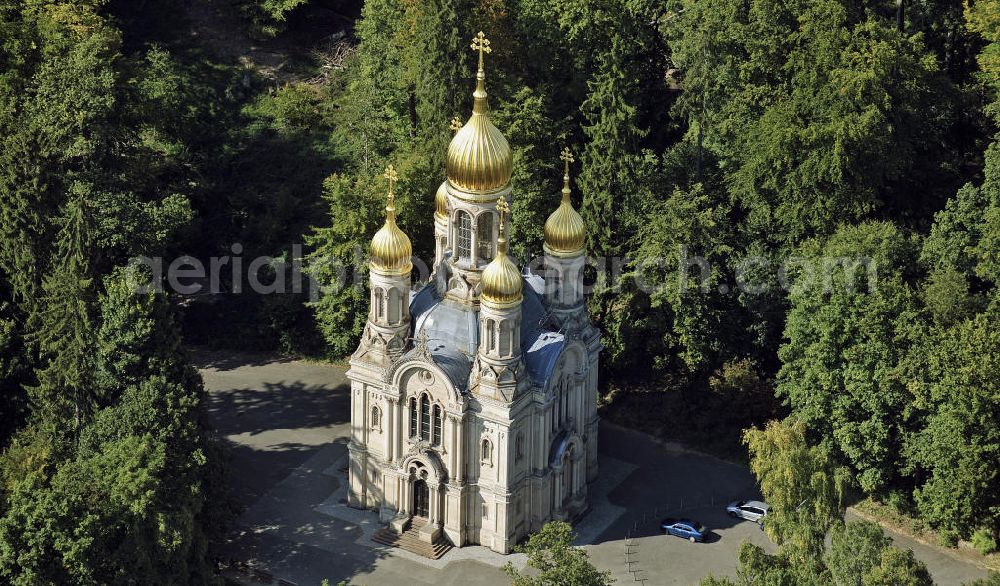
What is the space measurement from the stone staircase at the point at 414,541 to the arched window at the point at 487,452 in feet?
15.0

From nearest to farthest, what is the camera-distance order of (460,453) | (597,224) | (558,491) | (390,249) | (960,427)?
(390,249), (960,427), (460,453), (558,491), (597,224)

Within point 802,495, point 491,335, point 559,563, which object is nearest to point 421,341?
point 491,335

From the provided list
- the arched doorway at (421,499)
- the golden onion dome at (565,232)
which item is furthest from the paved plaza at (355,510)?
the golden onion dome at (565,232)

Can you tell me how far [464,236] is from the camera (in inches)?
3004

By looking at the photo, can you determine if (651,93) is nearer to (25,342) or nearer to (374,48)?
(374,48)

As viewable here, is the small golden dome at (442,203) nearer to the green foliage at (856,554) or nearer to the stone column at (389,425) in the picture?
the stone column at (389,425)

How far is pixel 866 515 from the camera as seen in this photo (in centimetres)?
8075

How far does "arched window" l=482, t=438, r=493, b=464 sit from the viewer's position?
2982 inches

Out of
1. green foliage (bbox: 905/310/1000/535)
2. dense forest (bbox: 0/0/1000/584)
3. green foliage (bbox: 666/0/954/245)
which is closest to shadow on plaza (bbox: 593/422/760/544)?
dense forest (bbox: 0/0/1000/584)

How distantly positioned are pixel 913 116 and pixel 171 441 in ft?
128

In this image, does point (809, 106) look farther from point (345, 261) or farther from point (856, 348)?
point (345, 261)

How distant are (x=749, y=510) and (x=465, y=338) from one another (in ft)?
52.3

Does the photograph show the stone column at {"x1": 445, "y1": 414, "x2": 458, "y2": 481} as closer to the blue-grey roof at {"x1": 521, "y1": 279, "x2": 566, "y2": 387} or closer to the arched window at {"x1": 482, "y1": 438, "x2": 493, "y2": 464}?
the arched window at {"x1": 482, "y1": 438, "x2": 493, "y2": 464}

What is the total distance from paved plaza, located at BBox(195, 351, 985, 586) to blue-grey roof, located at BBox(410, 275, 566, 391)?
8516 millimetres
